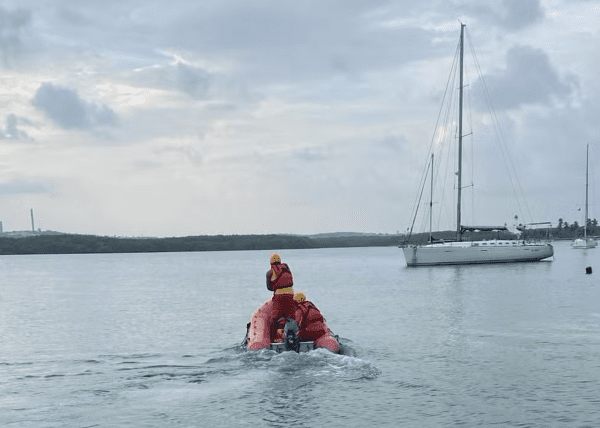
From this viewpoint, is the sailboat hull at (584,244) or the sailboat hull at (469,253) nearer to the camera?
the sailboat hull at (469,253)

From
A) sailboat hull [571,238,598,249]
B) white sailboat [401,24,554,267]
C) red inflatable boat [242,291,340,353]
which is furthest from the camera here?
sailboat hull [571,238,598,249]

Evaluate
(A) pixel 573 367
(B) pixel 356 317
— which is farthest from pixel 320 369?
(B) pixel 356 317

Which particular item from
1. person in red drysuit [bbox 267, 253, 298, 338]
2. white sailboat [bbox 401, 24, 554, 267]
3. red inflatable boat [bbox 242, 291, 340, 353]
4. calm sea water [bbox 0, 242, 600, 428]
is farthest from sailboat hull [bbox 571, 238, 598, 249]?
person in red drysuit [bbox 267, 253, 298, 338]

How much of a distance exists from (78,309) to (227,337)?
20.8 m

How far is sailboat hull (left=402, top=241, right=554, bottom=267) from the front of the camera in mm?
75875

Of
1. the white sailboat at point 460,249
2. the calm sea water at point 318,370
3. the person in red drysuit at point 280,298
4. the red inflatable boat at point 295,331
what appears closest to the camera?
the calm sea water at point 318,370

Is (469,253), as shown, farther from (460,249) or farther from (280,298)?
(280,298)

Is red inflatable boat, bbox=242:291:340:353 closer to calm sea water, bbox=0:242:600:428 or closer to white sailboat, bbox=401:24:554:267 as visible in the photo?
calm sea water, bbox=0:242:600:428

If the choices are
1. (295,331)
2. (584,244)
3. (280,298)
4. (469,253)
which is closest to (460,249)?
(469,253)

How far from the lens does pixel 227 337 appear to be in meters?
32.4

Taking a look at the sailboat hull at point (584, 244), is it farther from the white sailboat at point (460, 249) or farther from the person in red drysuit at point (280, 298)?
the person in red drysuit at point (280, 298)

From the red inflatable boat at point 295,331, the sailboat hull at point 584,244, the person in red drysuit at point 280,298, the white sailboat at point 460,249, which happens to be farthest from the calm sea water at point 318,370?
the sailboat hull at point 584,244

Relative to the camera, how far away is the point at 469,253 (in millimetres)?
76188

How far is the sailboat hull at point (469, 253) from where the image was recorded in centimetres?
7588
